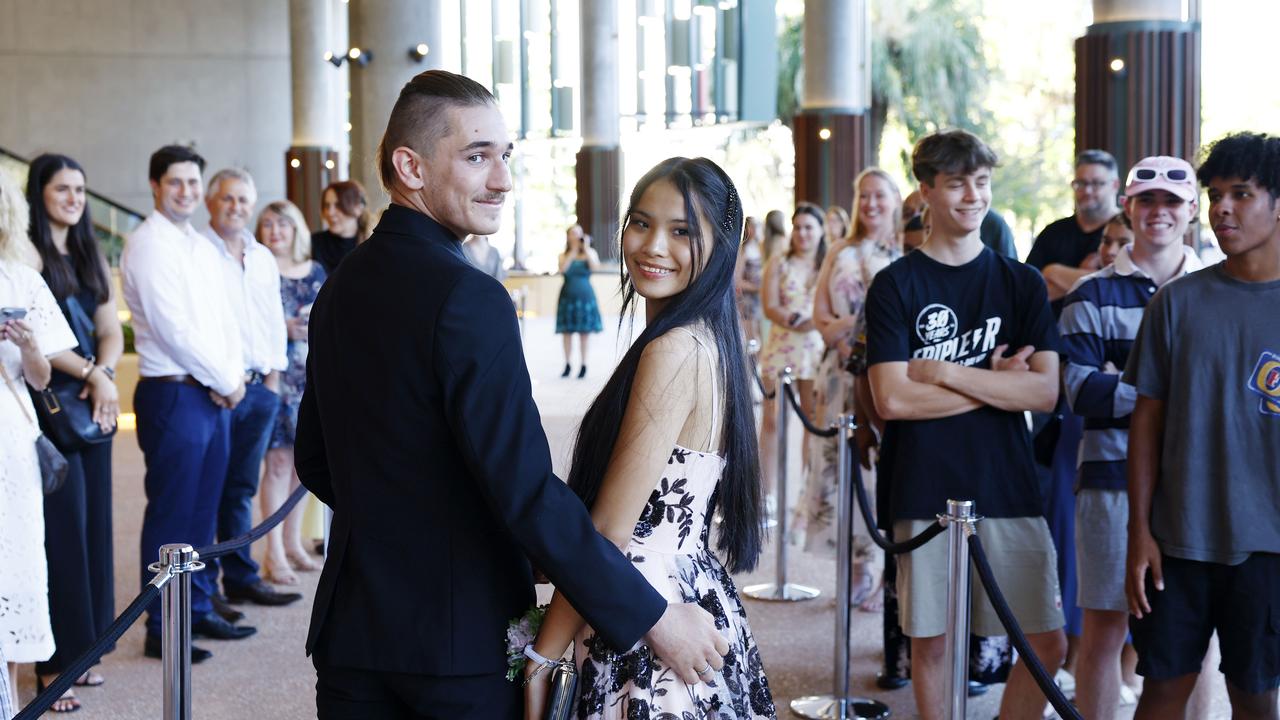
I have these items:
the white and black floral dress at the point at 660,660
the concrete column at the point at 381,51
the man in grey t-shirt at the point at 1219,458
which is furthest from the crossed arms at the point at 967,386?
the concrete column at the point at 381,51

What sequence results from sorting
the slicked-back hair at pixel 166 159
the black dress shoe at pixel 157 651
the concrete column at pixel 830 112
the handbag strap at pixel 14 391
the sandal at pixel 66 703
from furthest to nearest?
1. the concrete column at pixel 830 112
2. the black dress shoe at pixel 157 651
3. the slicked-back hair at pixel 166 159
4. the sandal at pixel 66 703
5. the handbag strap at pixel 14 391

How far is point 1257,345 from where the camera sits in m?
3.07

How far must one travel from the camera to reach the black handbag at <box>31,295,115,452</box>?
4.71 m

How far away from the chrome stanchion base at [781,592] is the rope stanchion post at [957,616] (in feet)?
10.1

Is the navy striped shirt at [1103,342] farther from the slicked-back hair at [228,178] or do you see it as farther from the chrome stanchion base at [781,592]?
the slicked-back hair at [228,178]

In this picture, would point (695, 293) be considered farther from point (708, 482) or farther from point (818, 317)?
point (818, 317)

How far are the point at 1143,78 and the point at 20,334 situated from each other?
22.4 ft

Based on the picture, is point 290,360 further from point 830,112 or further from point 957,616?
point 830,112

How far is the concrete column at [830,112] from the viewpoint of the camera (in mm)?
16391

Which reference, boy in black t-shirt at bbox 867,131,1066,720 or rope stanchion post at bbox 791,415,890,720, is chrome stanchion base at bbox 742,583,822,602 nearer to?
rope stanchion post at bbox 791,415,890,720

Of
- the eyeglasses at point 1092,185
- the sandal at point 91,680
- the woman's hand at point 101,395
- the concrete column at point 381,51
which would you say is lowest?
the sandal at point 91,680

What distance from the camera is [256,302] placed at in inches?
239

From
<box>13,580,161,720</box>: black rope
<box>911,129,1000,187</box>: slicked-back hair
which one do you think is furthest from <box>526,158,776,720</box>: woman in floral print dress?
<box>911,129,1000,187</box>: slicked-back hair

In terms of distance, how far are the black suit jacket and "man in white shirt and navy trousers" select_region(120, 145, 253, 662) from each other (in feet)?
11.0
